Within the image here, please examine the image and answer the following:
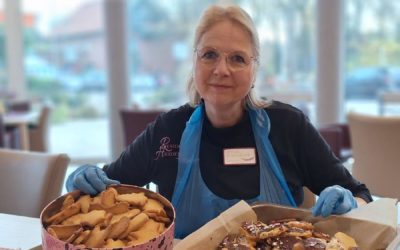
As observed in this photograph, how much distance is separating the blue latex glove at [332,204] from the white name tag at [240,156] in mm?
327

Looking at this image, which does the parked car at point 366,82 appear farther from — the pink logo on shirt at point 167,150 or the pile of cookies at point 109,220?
the pile of cookies at point 109,220

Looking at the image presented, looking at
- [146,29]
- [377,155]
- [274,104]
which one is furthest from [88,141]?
[274,104]

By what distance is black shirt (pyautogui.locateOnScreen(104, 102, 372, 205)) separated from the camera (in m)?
1.42

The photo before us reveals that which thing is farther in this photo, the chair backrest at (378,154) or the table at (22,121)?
the table at (22,121)

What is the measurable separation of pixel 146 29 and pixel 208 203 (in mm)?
3689

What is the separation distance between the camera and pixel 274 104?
5.11ft

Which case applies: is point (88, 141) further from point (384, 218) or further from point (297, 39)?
point (384, 218)

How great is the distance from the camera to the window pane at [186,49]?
4539 mm

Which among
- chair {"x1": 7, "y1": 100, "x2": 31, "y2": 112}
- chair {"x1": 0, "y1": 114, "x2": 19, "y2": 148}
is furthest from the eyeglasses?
chair {"x1": 7, "y1": 100, "x2": 31, "y2": 112}

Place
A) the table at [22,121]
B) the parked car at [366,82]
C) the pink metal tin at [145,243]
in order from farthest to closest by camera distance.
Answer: the parked car at [366,82] < the table at [22,121] < the pink metal tin at [145,243]

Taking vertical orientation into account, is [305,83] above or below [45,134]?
above

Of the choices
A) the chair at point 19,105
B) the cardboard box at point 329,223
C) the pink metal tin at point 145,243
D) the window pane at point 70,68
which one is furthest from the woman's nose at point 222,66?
the chair at point 19,105

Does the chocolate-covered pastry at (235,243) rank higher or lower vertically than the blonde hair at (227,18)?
lower

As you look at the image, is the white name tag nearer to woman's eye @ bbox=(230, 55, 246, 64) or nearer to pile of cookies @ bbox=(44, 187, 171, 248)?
woman's eye @ bbox=(230, 55, 246, 64)
